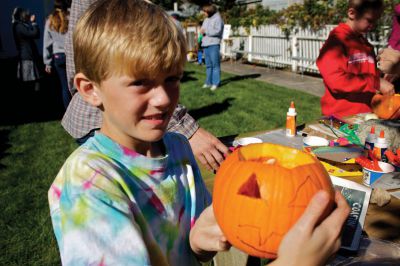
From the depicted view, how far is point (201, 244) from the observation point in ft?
4.07

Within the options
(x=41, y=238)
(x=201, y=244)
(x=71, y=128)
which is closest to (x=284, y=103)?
(x=41, y=238)

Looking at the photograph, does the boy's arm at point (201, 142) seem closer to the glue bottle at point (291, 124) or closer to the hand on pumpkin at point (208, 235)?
the hand on pumpkin at point (208, 235)

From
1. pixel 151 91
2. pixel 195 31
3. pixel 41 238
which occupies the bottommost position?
pixel 41 238

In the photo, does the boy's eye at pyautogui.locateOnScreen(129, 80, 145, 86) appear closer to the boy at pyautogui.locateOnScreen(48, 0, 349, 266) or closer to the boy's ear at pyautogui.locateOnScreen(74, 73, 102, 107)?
the boy at pyautogui.locateOnScreen(48, 0, 349, 266)

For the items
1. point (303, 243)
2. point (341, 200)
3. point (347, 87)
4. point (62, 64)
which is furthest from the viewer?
point (62, 64)

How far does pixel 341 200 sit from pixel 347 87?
8.43 ft

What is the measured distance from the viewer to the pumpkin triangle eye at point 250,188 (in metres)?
1.06

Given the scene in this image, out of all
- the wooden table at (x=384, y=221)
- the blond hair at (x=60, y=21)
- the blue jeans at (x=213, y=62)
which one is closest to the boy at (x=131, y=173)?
the wooden table at (x=384, y=221)

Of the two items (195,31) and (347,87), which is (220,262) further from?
(195,31)

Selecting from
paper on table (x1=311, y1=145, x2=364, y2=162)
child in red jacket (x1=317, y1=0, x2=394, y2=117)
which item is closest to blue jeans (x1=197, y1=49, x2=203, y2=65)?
child in red jacket (x1=317, y1=0, x2=394, y2=117)

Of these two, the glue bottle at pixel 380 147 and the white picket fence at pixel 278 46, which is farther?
the white picket fence at pixel 278 46

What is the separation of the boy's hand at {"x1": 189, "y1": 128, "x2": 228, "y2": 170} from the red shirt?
1896 mm

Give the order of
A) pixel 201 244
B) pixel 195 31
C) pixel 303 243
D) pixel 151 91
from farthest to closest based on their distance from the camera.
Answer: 1. pixel 195 31
2. pixel 201 244
3. pixel 151 91
4. pixel 303 243

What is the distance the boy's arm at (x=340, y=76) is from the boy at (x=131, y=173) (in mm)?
2465
